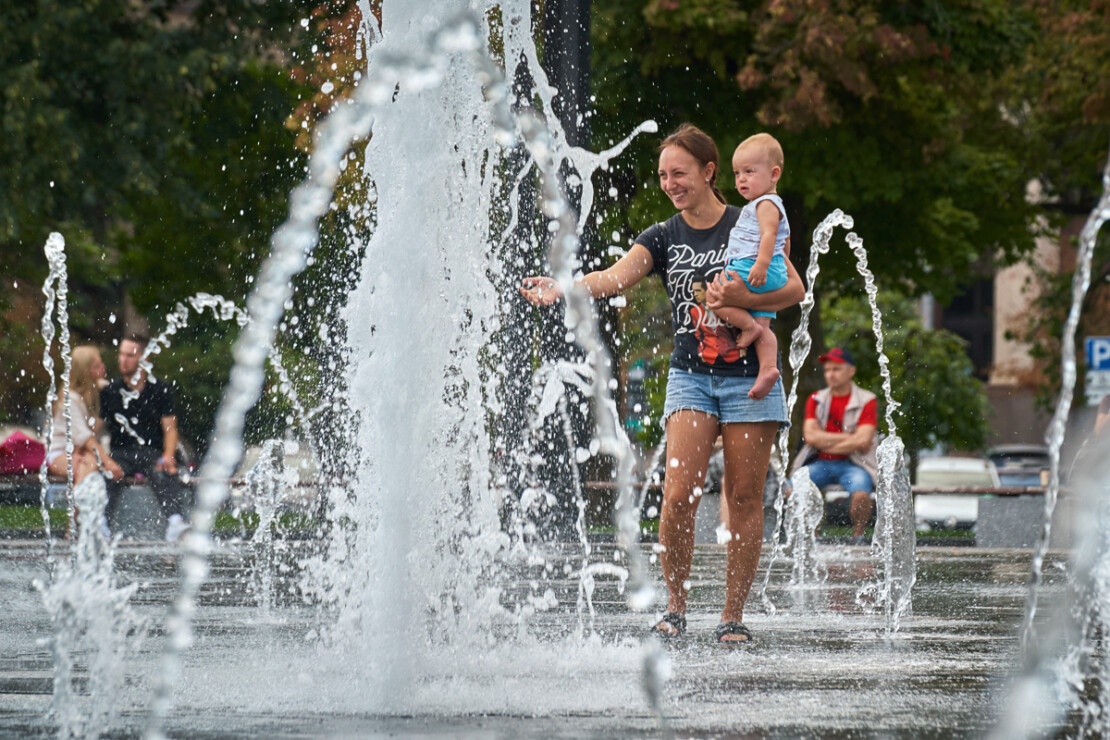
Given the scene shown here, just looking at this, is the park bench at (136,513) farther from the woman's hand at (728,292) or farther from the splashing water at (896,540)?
the woman's hand at (728,292)

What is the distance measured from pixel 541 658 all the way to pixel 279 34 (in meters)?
18.4

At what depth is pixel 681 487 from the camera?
523 centimetres

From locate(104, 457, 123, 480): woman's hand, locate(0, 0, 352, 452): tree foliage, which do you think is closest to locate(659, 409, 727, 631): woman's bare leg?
locate(104, 457, 123, 480): woman's hand

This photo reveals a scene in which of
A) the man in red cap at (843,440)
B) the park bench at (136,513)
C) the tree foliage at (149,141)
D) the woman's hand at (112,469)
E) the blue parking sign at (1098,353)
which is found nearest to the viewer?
the man in red cap at (843,440)

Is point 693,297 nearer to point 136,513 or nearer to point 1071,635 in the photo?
point 1071,635

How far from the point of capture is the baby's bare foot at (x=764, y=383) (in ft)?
17.0

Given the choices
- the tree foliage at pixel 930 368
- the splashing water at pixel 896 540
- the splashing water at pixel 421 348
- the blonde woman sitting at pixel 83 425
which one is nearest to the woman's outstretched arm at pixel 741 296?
the splashing water at pixel 421 348

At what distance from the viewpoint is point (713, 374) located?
17.3 feet

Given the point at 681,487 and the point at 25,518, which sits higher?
the point at 25,518

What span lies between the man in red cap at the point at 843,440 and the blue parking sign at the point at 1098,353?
7.29 metres

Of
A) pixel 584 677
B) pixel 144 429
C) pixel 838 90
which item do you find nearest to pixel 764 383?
pixel 584 677

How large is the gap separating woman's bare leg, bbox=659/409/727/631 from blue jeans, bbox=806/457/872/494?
5221 millimetres

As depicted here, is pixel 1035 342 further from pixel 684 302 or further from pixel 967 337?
pixel 684 302

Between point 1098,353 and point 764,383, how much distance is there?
1303 centimetres
